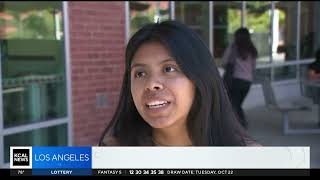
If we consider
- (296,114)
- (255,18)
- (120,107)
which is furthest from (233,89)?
(120,107)

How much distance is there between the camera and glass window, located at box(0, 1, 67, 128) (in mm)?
4695

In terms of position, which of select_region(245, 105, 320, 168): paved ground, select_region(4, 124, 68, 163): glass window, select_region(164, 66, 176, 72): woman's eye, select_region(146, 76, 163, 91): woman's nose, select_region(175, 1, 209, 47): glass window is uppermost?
select_region(175, 1, 209, 47): glass window

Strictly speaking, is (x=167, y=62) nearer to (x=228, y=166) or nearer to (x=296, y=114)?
(x=228, y=166)

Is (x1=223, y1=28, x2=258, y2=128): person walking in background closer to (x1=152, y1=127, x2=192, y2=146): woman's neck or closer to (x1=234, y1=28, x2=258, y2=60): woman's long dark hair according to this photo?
(x1=234, y1=28, x2=258, y2=60): woman's long dark hair

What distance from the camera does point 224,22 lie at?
8.59 metres

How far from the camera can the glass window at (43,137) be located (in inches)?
175

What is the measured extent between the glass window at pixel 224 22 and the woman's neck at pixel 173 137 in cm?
692

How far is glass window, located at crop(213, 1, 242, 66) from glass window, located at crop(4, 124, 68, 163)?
3.73m

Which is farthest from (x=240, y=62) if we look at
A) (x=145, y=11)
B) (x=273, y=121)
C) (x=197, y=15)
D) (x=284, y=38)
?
(x=284, y=38)

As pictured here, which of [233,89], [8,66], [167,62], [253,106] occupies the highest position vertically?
[167,62]

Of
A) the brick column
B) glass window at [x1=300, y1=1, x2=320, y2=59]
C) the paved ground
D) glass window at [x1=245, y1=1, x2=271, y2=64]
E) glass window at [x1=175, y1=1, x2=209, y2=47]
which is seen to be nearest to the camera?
the brick column

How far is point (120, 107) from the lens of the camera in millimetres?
1422

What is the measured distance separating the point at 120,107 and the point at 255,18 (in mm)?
8043

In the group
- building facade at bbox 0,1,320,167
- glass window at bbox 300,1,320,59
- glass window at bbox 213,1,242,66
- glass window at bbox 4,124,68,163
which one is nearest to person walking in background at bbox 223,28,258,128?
building facade at bbox 0,1,320,167
